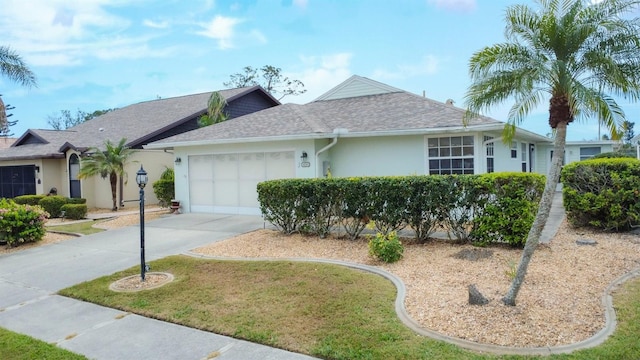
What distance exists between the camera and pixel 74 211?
52.4ft

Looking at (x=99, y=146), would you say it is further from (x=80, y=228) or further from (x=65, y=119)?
(x=65, y=119)

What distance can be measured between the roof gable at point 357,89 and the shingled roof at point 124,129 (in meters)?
8.04

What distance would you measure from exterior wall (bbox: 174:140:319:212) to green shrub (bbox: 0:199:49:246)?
5011 millimetres

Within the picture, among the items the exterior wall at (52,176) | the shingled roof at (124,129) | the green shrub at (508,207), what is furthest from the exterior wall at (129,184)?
the green shrub at (508,207)

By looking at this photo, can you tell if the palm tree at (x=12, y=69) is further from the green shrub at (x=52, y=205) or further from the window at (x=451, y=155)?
the window at (x=451, y=155)

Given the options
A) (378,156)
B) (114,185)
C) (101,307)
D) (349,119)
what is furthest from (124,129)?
(101,307)

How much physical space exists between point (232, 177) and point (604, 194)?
11153mm

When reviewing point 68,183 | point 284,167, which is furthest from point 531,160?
point 68,183

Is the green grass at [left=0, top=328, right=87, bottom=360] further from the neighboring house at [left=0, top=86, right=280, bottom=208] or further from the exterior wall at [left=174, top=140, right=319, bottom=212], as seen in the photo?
the neighboring house at [left=0, top=86, right=280, bottom=208]

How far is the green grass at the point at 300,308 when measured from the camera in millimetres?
4070

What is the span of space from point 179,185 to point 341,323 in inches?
492

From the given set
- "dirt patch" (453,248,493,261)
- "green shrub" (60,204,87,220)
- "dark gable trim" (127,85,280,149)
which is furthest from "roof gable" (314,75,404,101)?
"green shrub" (60,204,87,220)

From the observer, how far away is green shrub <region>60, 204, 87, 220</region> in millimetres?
15984

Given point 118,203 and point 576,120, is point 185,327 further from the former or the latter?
point 118,203
